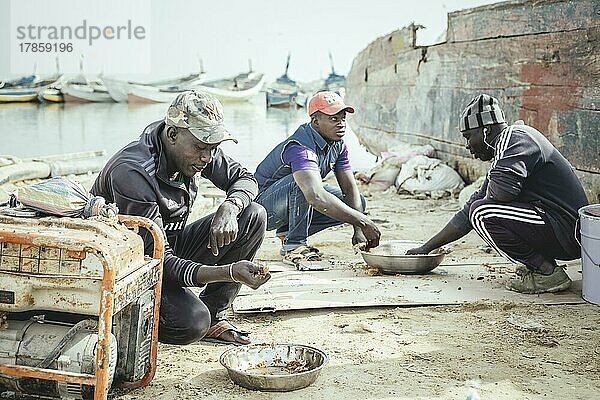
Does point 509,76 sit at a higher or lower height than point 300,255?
higher

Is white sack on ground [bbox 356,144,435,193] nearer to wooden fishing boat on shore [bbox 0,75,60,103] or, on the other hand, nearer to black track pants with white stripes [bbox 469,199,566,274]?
black track pants with white stripes [bbox 469,199,566,274]

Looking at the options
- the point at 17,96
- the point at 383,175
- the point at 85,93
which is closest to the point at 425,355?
the point at 383,175

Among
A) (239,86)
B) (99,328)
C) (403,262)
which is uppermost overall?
(239,86)

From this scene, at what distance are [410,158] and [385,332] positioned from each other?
651 cm

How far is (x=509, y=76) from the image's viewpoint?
8.11 meters

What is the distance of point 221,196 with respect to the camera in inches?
327

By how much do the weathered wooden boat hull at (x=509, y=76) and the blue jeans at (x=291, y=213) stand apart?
2.21m

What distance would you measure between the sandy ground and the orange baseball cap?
166 centimetres

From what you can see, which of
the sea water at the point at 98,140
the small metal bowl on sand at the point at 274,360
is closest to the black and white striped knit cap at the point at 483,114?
the small metal bowl on sand at the point at 274,360

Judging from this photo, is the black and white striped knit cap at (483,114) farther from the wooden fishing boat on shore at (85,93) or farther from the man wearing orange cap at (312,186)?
the wooden fishing boat on shore at (85,93)

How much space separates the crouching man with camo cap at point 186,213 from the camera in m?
3.39

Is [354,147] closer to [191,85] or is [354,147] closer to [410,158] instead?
[410,158]

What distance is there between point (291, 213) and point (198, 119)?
2.53 meters

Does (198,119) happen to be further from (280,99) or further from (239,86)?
(239,86)
